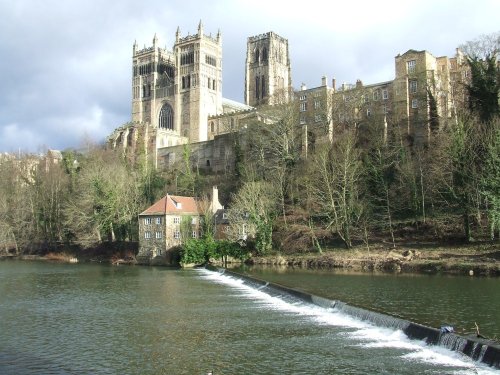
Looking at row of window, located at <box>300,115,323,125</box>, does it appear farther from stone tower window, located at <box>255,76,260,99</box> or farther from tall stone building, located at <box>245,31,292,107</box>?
stone tower window, located at <box>255,76,260,99</box>

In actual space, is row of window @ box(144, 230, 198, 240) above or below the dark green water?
above

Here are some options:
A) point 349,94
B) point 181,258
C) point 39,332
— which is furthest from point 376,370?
point 349,94

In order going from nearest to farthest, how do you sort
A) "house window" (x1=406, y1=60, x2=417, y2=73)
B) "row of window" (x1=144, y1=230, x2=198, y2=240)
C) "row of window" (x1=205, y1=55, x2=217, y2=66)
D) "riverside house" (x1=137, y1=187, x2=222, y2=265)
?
1. "riverside house" (x1=137, y1=187, x2=222, y2=265)
2. "row of window" (x1=144, y1=230, x2=198, y2=240)
3. "house window" (x1=406, y1=60, x2=417, y2=73)
4. "row of window" (x1=205, y1=55, x2=217, y2=66)

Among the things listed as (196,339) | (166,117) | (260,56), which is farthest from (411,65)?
(260,56)

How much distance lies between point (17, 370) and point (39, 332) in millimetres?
5321

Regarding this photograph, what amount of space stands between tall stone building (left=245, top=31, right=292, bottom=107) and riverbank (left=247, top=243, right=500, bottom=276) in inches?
3410

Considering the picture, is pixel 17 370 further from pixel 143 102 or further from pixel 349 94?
pixel 143 102

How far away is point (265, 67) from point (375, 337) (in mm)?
118016

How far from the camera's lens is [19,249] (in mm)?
70812

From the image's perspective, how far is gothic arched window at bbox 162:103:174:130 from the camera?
378 ft

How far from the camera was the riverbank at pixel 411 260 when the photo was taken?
119 ft

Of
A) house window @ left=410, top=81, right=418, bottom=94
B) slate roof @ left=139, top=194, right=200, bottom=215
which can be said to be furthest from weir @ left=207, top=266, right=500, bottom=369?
house window @ left=410, top=81, right=418, bottom=94

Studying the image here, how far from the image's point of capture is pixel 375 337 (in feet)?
59.5

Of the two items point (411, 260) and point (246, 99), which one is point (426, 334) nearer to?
point (411, 260)
